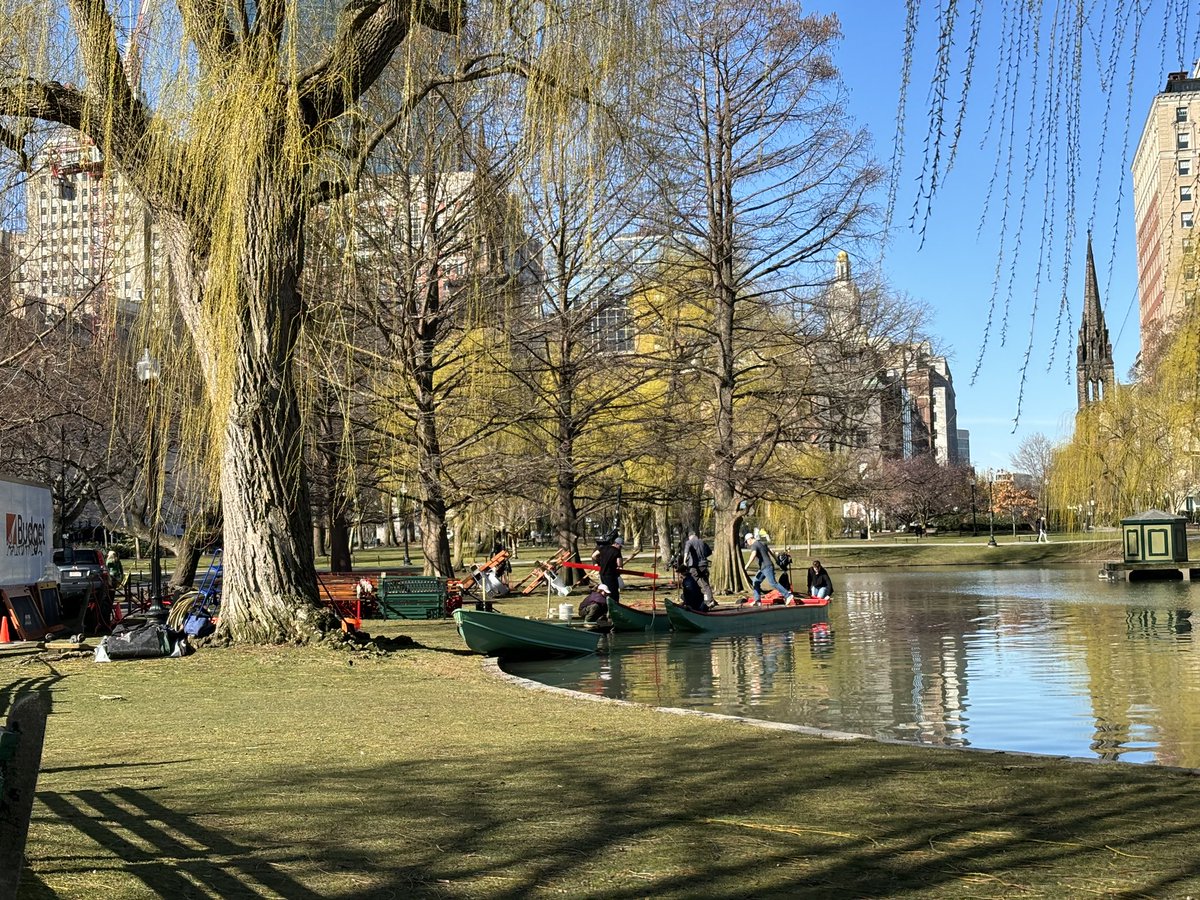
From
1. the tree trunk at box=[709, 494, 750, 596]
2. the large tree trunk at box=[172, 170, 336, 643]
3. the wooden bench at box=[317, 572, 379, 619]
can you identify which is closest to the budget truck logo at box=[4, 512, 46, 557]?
the wooden bench at box=[317, 572, 379, 619]

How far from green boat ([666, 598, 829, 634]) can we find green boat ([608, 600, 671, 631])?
1.71 ft

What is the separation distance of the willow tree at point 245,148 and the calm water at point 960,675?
420 centimetres

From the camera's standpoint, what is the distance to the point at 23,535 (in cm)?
1939

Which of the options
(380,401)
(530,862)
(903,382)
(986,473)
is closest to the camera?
(530,862)

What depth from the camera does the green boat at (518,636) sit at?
17.8 meters

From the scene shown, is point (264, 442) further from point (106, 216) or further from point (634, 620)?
point (634, 620)

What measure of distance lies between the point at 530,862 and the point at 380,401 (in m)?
22.5

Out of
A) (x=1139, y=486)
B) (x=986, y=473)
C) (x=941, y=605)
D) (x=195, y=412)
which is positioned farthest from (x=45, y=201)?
(x=986, y=473)

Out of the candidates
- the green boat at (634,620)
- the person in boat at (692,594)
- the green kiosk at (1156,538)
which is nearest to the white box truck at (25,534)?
the green boat at (634,620)

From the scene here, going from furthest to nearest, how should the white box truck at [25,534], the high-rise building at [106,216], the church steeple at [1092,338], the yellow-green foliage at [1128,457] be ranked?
the yellow-green foliage at [1128,457] < the white box truck at [25,534] < the high-rise building at [106,216] < the church steeple at [1092,338]

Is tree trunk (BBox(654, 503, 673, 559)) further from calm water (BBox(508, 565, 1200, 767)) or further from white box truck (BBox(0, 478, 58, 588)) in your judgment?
white box truck (BBox(0, 478, 58, 588))

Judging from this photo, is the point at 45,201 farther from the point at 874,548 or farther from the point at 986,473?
the point at 986,473

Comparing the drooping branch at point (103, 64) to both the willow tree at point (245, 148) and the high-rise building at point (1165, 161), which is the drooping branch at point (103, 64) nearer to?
the willow tree at point (245, 148)

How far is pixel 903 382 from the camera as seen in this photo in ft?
118
